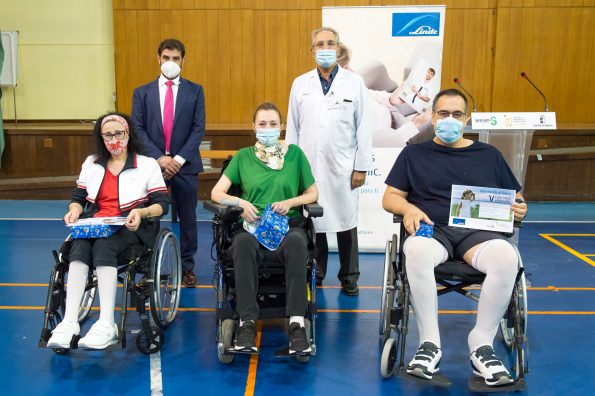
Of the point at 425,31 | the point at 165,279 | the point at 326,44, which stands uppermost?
the point at 425,31

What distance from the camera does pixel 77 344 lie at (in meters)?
2.65

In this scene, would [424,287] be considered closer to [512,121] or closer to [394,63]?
[512,121]

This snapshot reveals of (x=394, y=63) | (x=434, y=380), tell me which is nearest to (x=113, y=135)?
(x=434, y=380)

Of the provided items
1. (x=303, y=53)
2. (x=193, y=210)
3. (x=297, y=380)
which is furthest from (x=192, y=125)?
(x=303, y=53)

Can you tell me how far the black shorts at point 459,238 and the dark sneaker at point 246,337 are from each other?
922 mm

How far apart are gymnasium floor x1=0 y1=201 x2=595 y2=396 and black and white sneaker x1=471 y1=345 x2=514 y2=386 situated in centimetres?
18

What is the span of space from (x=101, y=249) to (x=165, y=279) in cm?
49

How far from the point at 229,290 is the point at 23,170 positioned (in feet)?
16.2

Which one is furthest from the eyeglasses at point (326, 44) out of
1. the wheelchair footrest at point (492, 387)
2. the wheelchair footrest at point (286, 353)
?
the wheelchair footrest at point (492, 387)

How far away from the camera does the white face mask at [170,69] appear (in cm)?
365

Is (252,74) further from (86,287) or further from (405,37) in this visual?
(86,287)

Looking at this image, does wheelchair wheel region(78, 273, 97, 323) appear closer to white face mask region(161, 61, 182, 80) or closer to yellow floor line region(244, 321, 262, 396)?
yellow floor line region(244, 321, 262, 396)

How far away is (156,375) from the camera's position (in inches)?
104

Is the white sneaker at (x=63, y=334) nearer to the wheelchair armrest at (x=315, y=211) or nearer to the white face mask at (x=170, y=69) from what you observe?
the wheelchair armrest at (x=315, y=211)
